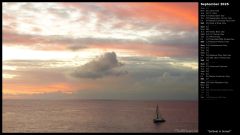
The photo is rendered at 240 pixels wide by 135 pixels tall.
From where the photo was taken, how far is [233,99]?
1568 cm

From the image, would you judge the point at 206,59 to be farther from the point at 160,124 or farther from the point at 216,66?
the point at 160,124

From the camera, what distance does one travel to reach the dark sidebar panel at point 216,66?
1562 centimetres

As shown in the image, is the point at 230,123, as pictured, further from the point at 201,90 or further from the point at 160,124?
the point at 160,124

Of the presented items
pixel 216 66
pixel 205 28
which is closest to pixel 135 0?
pixel 205 28

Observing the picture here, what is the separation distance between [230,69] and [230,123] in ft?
7.54

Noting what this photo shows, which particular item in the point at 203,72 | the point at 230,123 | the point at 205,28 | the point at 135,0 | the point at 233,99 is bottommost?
the point at 230,123

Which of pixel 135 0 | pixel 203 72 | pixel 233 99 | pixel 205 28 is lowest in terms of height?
pixel 233 99

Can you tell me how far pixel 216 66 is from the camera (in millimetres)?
15711

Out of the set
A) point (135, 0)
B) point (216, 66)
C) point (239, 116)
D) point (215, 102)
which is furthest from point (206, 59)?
point (135, 0)

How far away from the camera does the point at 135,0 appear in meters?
15.6

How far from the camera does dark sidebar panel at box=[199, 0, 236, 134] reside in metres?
15.6

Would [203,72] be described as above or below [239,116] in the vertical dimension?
above

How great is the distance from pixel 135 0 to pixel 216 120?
19.9 ft

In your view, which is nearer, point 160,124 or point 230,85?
point 230,85
